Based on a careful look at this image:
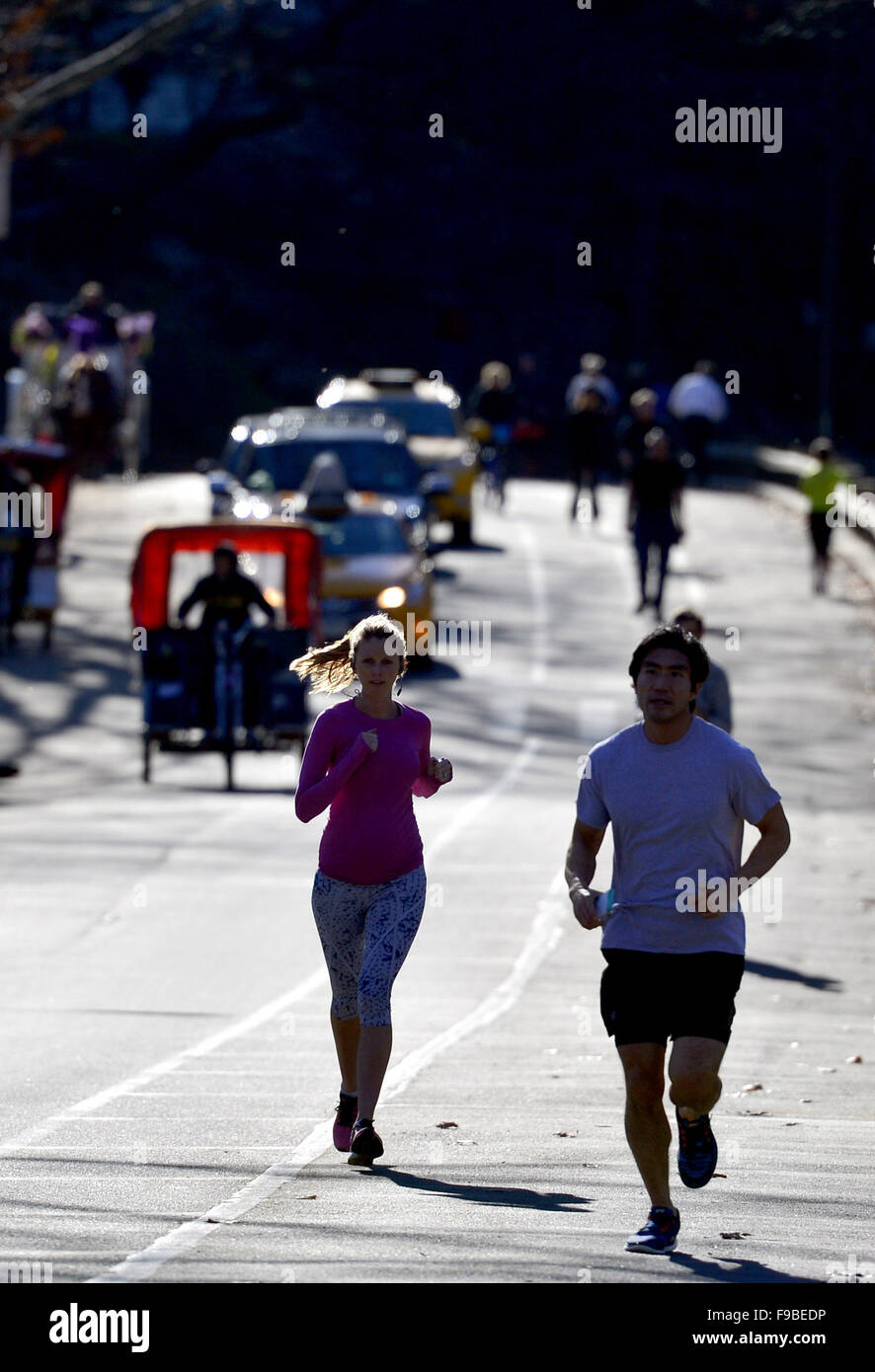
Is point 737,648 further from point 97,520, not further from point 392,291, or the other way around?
point 392,291

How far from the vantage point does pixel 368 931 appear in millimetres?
8938

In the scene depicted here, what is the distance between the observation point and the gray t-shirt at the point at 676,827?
7531mm

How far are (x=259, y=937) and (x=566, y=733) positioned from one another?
9.46 metres

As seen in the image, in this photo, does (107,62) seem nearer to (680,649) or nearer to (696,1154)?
(680,649)

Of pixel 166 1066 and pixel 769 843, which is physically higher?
pixel 769 843

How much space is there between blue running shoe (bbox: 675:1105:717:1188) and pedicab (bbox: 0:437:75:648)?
20.2 m

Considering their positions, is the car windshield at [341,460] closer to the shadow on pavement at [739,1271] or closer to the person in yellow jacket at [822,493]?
the person in yellow jacket at [822,493]

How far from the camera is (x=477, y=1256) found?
23.0 feet

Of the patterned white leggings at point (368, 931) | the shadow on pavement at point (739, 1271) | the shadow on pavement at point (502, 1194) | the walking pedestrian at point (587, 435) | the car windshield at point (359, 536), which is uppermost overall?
the walking pedestrian at point (587, 435)

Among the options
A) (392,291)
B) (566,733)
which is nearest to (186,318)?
(392,291)

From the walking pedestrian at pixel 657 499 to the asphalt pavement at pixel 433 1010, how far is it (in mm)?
1133

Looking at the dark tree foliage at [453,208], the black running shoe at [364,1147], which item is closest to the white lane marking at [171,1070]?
the black running shoe at [364,1147]

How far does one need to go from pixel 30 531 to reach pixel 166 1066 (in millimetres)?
16499

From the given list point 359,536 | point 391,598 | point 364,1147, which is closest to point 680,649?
point 364,1147
